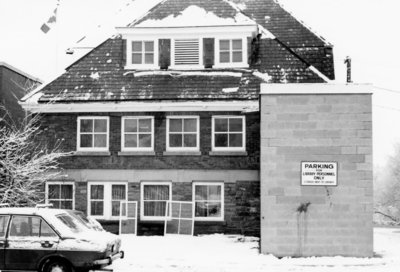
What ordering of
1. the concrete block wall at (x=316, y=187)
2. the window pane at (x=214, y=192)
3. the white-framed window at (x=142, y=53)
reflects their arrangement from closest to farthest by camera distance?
the concrete block wall at (x=316, y=187), the window pane at (x=214, y=192), the white-framed window at (x=142, y=53)

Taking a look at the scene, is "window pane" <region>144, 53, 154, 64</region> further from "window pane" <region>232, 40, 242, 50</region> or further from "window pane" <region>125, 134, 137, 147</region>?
"window pane" <region>232, 40, 242, 50</region>

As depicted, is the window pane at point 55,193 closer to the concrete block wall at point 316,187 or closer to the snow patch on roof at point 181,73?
the snow patch on roof at point 181,73

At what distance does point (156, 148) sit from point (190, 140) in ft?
4.37

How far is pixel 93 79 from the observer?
24.0 m

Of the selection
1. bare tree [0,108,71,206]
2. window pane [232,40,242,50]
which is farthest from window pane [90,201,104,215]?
window pane [232,40,242,50]

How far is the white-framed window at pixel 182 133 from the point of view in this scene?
23.1 m

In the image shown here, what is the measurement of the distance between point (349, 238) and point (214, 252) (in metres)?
3.86

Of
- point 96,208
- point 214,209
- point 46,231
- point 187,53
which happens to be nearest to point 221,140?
point 214,209

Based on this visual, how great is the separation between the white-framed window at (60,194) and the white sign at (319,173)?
1021cm

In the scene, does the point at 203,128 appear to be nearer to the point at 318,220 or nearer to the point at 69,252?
the point at 318,220

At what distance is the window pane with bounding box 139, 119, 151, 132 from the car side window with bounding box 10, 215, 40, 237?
431 inches

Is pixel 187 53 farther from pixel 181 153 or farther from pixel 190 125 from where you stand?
pixel 181 153

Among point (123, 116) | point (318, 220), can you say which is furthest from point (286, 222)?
point (123, 116)

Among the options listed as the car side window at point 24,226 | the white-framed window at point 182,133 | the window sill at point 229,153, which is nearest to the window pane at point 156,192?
the white-framed window at point 182,133
